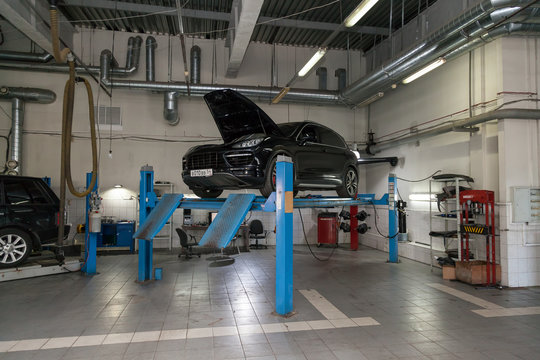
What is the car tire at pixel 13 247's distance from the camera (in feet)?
18.4

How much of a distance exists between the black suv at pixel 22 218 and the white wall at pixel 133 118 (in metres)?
2.80

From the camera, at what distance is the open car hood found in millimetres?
4895

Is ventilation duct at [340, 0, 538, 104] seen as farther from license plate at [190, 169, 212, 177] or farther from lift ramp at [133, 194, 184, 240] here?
lift ramp at [133, 194, 184, 240]

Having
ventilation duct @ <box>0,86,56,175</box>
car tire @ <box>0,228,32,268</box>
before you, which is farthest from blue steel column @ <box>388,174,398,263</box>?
ventilation duct @ <box>0,86,56,175</box>

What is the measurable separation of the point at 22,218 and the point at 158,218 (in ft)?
9.36

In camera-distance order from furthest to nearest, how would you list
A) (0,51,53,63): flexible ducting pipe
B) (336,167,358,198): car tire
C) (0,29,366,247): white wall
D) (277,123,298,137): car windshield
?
(0,29,366,247): white wall → (0,51,53,63): flexible ducting pipe → (336,167,358,198): car tire → (277,123,298,137): car windshield

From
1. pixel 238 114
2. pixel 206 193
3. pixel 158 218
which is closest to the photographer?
pixel 158 218

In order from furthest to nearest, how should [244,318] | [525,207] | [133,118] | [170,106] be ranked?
[133,118]
[170,106]
[525,207]
[244,318]

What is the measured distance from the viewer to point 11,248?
224 inches

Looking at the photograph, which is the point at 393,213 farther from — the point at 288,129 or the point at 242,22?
the point at 242,22

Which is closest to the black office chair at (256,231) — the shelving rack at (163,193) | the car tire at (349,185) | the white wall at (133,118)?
the white wall at (133,118)

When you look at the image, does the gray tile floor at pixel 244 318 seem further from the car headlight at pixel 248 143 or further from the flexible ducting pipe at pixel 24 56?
the flexible ducting pipe at pixel 24 56

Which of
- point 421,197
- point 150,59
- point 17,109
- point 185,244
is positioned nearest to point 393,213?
point 421,197

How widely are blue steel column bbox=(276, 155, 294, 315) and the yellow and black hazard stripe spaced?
3.53 m
